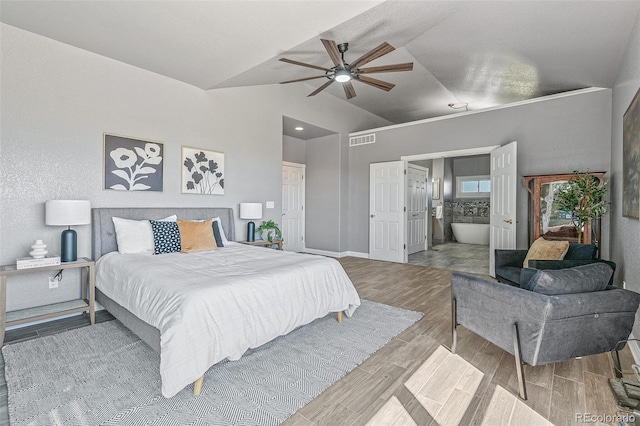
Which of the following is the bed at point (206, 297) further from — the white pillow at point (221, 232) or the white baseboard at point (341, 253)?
the white baseboard at point (341, 253)

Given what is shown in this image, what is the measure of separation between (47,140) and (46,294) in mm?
1619

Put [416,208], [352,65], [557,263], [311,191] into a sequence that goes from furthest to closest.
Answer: [311,191] → [416,208] → [352,65] → [557,263]

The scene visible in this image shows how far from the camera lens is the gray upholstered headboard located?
10.9ft

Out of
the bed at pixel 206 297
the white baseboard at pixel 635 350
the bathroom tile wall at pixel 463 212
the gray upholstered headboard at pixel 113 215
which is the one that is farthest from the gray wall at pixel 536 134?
the bathroom tile wall at pixel 463 212

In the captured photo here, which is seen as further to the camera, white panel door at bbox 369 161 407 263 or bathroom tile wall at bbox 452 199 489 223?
bathroom tile wall at bbox 452 199 489 223

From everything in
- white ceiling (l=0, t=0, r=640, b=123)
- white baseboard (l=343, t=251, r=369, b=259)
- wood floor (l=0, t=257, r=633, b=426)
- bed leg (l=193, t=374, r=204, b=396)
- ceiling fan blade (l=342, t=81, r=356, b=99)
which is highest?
white ceiling (l=0, t=0, r=640, b=123)

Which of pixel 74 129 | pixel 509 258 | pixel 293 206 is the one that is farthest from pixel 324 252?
pixel 74 129

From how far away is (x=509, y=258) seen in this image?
→ 12.1 feet

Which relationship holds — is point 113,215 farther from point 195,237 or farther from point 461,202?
point 461,202

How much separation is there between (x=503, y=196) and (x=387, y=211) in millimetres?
2249

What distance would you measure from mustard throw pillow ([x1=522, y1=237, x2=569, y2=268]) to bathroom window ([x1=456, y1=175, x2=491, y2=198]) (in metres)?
6.47

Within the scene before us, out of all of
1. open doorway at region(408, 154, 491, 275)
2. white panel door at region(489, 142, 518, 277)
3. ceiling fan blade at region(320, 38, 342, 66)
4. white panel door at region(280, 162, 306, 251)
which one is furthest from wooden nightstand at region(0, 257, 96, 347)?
open doorway at region(408, 154, 491, 275)

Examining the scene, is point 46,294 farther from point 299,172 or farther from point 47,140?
point 299,172

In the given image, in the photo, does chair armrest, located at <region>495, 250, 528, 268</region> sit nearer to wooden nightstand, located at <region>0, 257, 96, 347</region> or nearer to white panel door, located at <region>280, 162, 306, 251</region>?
white panel door, located at <region>280, 162, 306, 251</region>
